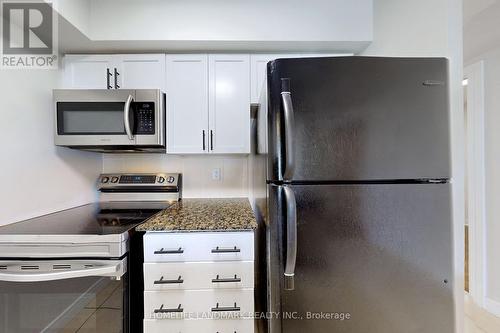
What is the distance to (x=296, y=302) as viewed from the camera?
1.01 m

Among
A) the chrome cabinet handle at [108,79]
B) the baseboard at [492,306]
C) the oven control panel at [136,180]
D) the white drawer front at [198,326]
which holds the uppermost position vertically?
the chrome cabinet handle at [108,79]

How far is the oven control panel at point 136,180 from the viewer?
6.37ft

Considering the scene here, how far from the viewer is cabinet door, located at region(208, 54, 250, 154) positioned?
5.70 feet

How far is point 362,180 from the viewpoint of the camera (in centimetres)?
101

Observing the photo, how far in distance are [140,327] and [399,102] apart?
172cm

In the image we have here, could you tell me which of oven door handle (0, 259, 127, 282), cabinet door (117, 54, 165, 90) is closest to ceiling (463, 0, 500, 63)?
cabinet door (117, 54, 165, 90)

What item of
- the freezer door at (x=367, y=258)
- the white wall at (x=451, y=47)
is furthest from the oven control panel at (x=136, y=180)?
the white wall at (x=451, y=47)

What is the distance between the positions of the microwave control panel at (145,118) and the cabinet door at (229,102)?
41cm

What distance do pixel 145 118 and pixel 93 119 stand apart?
0.36m

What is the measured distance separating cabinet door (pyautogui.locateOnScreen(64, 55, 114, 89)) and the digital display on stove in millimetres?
734

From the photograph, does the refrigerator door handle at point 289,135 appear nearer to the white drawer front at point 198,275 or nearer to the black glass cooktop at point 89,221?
the white drawer front at point 198,275

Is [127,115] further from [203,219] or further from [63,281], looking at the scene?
[63,281]

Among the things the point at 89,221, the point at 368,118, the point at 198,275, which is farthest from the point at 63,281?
the point at 368,118

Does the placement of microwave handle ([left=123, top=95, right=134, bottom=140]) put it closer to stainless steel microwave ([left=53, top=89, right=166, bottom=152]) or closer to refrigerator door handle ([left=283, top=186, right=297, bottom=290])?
stainless steel microwave ([left=53, top=89, right=166, bottom=152])
